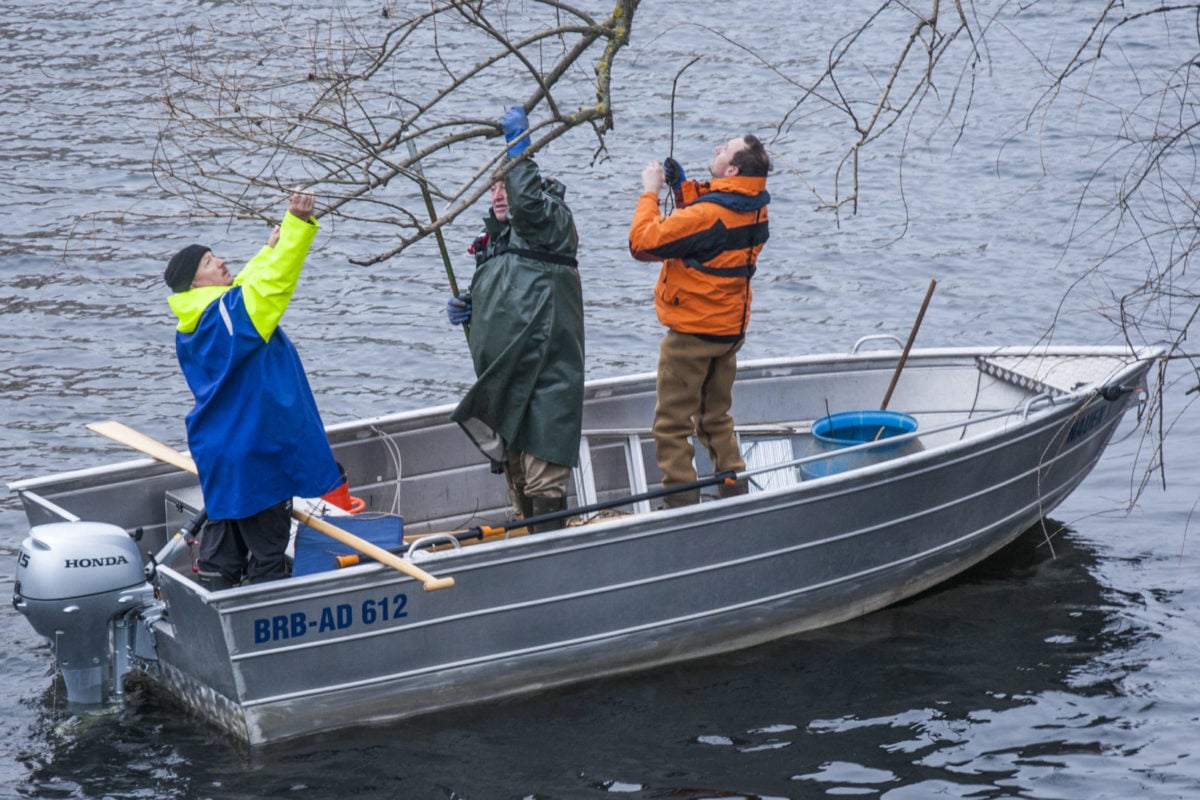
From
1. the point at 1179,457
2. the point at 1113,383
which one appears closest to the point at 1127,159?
the point at 1179,457

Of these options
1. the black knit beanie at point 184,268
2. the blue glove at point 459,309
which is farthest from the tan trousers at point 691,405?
the black knit beanie at point 184,268

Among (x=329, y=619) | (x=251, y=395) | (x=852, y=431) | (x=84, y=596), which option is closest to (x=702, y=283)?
(x=852, y=431)

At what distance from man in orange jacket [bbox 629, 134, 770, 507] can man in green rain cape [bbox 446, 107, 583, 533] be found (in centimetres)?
39

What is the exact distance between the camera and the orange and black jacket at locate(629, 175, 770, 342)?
6500 millimetres

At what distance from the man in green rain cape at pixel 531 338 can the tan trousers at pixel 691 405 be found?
48 cm

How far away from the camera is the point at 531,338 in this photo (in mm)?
6449

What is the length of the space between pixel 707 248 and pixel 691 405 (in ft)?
2.65

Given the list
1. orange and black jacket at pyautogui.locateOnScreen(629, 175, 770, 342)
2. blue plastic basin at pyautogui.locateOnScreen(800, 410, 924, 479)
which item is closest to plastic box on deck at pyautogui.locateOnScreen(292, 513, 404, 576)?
orange and black jacket at pyautogui.locateOnScreen(629, 175, 770, 342)

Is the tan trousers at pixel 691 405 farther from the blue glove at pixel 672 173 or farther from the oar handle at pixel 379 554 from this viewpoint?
the oar handle at pixel 379 554

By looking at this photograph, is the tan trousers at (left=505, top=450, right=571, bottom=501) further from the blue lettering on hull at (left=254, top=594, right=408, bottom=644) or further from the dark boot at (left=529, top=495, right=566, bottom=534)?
the blue lettering on hull at (left=254, top=594, right=408, bottom=644)

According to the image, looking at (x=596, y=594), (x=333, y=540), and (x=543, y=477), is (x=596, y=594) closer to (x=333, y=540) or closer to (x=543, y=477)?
(x=543, y=477)

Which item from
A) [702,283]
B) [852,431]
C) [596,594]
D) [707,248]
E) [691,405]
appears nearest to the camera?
[596,594]

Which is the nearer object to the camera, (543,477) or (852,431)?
(543,477)

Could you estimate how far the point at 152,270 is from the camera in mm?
13016
